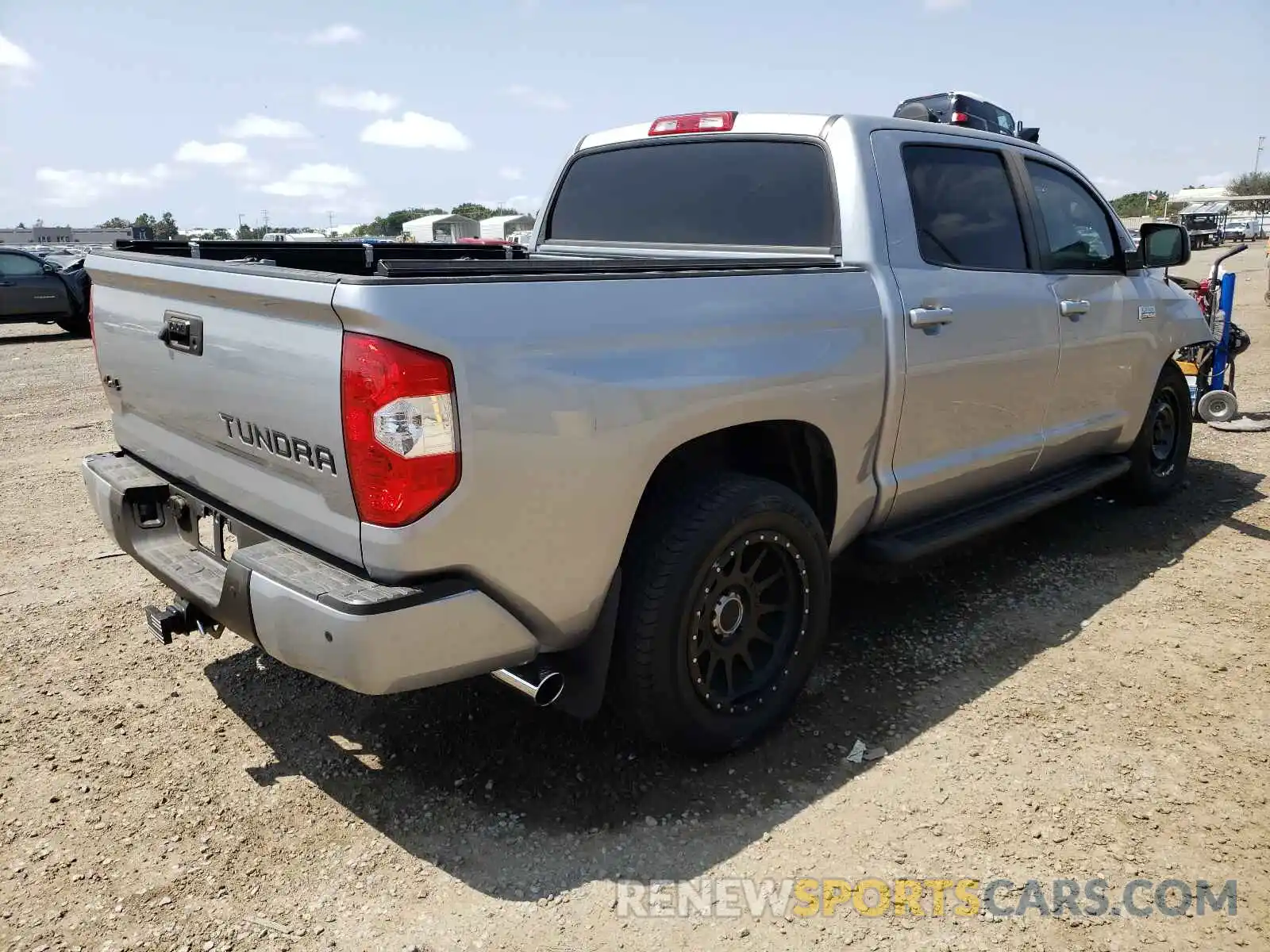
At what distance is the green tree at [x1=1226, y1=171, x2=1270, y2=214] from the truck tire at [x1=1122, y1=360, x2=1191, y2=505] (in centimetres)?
7719

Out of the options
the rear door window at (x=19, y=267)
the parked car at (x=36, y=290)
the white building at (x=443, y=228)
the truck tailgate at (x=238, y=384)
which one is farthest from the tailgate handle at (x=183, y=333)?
the white building at (x=443, y=228)

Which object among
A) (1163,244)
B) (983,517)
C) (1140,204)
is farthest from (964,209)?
(1140,204)

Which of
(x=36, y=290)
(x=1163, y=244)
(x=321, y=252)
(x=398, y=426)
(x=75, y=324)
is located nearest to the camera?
(x=398, y=426)

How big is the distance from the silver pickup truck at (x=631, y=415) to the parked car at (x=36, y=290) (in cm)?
1428

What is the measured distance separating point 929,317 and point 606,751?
1852mm

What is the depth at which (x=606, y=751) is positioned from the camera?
3.00 metres

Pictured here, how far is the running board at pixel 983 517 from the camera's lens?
3418mm

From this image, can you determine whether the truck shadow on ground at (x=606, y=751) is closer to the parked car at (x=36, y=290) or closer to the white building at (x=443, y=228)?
the parked car at (x=36, y=290)

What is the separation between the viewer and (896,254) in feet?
10.9

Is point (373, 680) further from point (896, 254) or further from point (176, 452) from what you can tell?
point (896, 254)

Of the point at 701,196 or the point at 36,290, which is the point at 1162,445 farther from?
the point at 36,290

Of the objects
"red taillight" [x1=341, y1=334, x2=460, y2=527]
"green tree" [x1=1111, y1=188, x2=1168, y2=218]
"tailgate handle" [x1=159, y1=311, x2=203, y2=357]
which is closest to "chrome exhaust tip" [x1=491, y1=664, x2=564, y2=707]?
"red taillight" [x1=341, y1=334, x2=460, y2=527]

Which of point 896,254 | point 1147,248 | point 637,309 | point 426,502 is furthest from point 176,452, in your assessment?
point 1147,248

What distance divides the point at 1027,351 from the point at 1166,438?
2.33m
